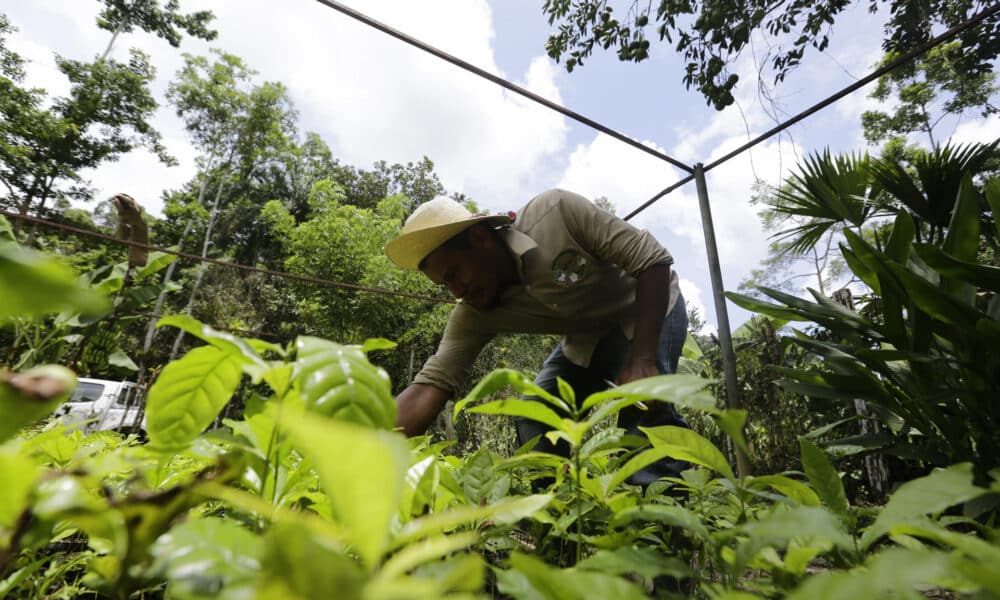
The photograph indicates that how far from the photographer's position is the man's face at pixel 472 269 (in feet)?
5.58

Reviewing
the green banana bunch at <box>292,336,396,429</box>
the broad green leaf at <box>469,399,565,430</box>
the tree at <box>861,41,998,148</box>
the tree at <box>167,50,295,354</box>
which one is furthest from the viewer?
the tree at <box>167,50,295,354</box>

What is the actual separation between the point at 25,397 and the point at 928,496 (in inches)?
19.4

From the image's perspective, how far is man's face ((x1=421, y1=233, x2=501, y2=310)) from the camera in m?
1.70

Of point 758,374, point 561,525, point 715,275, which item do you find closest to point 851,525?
point 561,525

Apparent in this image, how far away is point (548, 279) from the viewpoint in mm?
1688

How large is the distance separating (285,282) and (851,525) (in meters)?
15.4

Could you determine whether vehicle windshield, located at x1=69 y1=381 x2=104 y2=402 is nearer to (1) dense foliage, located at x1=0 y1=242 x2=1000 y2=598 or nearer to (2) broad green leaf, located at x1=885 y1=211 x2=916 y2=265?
(1) dense foliage, located at x1=0 y1=242 x2=1000 y2=598

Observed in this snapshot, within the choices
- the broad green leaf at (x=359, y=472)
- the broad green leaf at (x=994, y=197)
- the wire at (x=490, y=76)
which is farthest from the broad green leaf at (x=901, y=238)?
the wire at (x=490, y=76)

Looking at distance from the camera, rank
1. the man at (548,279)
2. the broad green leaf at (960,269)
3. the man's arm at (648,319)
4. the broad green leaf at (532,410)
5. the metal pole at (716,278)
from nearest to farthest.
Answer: the broad green leaf at (532,410) < the broad green leaf at (960,269) < the man's arm at (648,319) < the man at (548,279) < the metal pole at (716,278)

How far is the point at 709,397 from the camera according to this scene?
28 cm

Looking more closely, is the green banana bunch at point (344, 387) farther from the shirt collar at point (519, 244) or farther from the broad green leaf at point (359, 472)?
the shirt collar at point (519, 244)

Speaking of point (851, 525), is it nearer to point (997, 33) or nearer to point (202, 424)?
point (202, 424)

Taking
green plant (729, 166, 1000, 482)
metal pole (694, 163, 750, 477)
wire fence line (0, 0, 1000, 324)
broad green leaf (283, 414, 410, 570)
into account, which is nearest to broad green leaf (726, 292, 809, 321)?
green plant (729, 166, 1000, 482)

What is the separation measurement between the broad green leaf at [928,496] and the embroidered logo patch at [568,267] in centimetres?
137
